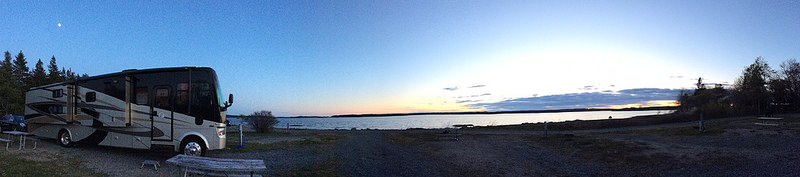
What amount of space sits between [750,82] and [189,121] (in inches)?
2416

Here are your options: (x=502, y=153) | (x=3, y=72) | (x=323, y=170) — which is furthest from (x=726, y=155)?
(x=3, y=72)

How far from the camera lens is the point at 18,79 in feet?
161

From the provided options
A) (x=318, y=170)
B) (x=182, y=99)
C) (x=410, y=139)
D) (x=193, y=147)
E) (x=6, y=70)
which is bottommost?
(x=410, y=139)

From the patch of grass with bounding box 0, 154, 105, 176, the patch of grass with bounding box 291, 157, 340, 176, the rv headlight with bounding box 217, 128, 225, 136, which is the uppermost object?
the rv headlight with bounding box 217, 128, 225, 136

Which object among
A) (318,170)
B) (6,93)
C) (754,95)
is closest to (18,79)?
(6,93)

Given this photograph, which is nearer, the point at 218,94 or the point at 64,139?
the point at 218,94

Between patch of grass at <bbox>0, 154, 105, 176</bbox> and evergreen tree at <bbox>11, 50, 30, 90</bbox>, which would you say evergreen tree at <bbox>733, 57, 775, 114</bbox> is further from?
evergreen tree at <bbox>11, 50, 30, 90</bbox>

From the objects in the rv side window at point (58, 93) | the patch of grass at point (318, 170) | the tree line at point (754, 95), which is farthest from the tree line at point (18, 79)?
the tree line at point (754, 95)

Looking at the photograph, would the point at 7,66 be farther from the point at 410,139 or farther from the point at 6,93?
the point at 410,139

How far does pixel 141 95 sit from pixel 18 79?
195ft

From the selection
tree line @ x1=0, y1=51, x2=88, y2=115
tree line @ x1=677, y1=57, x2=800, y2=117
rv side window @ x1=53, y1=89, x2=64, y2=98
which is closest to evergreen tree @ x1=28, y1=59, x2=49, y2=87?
tree line @ x1=0, y1=51, x2=88, y2=115

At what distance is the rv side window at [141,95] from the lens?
10.7 m

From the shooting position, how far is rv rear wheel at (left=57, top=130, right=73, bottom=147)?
12562 mm

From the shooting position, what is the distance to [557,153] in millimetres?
15125
